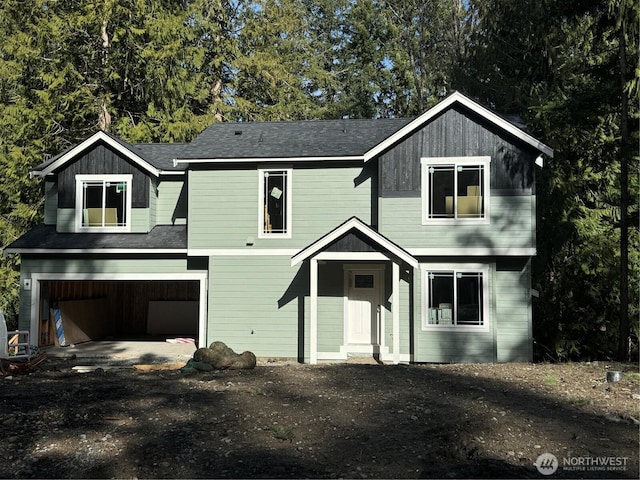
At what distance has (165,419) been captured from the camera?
888 cm

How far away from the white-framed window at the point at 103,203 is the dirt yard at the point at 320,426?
6.18 meters

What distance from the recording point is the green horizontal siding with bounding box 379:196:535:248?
15.1m

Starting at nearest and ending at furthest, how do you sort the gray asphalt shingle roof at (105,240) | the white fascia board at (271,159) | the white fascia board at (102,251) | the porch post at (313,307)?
the porch post at (313,307) → the white fascia board at (271,159) → the white fascia board at (102,251) → the gray asphalt shingle roof at (105,240)

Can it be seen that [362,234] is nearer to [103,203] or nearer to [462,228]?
[462,228]

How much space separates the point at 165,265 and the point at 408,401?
9.50 metres

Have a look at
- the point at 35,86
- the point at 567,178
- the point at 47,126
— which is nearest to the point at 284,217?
the point at 567,178

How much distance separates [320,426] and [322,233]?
27.5 ft

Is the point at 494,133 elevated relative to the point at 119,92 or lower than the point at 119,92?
lower

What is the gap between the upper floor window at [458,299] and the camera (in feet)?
50.1

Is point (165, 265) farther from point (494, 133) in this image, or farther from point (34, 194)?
point (34, 194)

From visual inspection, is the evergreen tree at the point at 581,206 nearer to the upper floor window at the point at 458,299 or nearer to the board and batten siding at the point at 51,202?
the upper floor window at the point at 458,299

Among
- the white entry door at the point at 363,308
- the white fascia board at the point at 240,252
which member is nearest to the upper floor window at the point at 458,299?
the white entry door at the point at 363,308

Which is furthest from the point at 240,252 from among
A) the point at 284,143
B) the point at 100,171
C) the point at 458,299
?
the point at 458,299

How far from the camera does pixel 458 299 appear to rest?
15.3 meters
